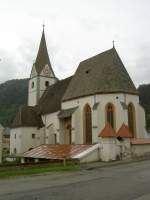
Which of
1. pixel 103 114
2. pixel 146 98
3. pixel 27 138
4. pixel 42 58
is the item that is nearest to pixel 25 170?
pixel 103 114

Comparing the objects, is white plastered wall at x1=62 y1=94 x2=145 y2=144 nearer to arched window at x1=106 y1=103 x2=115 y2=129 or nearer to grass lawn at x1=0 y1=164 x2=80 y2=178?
arched window at x1=106 y1=103 x2=115 y2=129

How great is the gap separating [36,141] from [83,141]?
35.0 feet

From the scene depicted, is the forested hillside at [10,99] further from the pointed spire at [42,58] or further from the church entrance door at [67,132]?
the church entrance door at [67,132]

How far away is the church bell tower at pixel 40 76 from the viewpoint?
52844 millimetres

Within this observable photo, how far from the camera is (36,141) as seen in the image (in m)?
44.8

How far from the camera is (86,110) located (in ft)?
121

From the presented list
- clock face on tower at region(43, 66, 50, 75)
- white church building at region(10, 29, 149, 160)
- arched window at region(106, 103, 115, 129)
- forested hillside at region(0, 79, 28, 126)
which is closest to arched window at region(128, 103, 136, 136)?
white church building at region(10, 29, 149, 160)

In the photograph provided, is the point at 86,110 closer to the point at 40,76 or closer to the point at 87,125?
the point at 87,125

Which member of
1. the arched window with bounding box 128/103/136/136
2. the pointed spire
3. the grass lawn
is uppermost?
the pointed spire

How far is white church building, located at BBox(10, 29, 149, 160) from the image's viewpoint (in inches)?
1377

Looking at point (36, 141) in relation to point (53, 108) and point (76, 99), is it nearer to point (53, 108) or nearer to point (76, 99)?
point (53, 108)

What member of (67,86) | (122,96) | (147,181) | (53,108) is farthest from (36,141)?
(147,181)

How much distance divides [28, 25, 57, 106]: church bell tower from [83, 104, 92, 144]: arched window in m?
16.9

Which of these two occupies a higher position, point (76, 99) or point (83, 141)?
point (76, 99)
